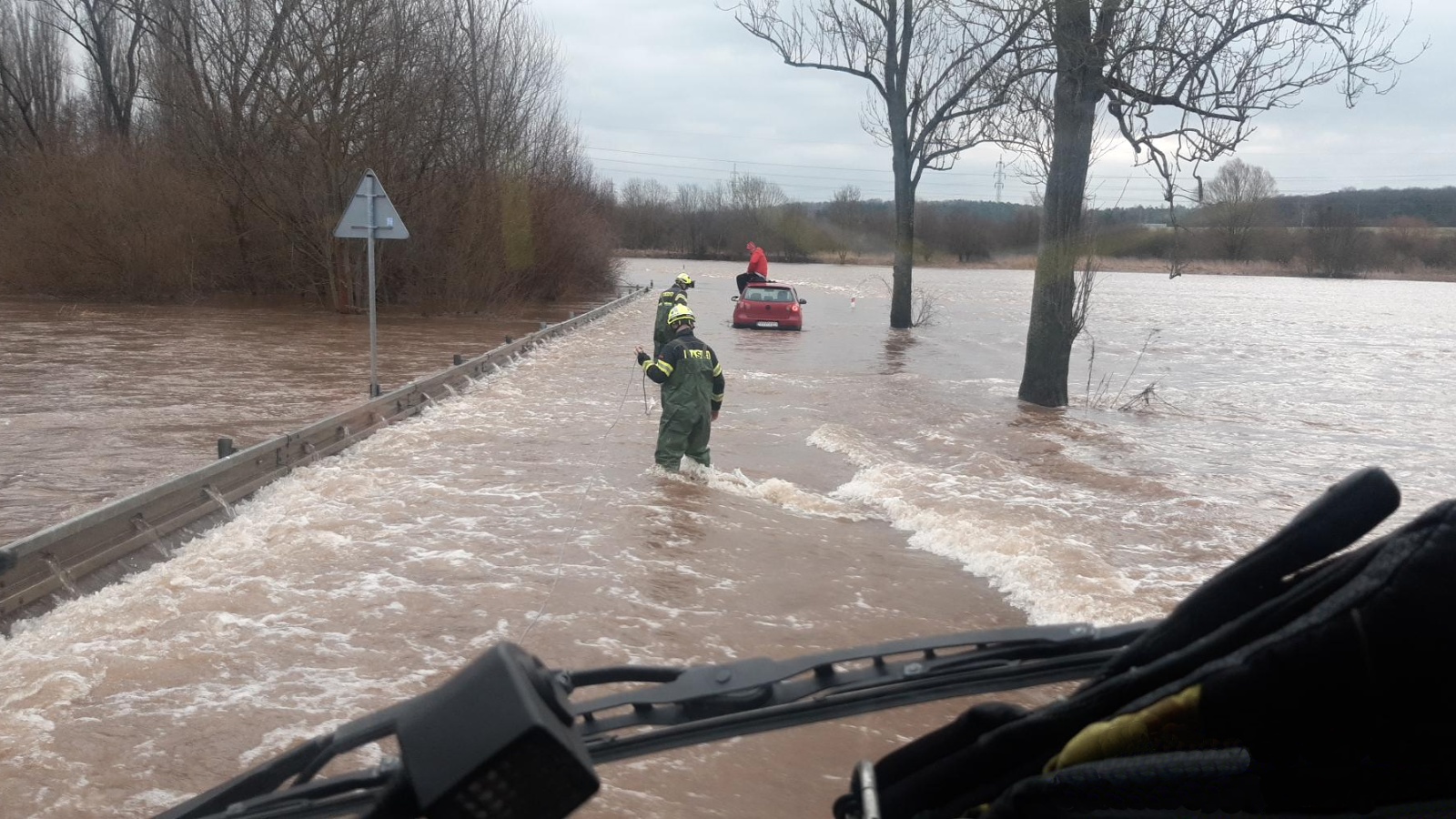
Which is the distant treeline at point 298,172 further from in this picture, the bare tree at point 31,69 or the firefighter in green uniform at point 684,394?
the firefighter in green uniform at point 684,394

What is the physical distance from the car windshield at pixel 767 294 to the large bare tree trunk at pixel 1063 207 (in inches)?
490

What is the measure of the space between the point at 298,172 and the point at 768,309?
515 inches

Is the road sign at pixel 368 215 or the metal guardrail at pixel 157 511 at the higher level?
the road sign at pixel 368 215

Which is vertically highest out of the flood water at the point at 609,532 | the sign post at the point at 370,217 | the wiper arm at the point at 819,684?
the sign post at the point at 370,217

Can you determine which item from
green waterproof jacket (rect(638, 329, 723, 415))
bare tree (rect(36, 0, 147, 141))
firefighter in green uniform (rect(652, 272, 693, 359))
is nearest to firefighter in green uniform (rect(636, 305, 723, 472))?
green waterproof jacket (rect(638, 329, 723, 415))

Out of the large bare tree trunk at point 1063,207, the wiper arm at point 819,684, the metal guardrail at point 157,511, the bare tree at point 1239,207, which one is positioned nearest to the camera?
the wiper arm at point 819,684

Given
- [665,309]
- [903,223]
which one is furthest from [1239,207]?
[665,309]

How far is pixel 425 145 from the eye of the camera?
3216 centimetres

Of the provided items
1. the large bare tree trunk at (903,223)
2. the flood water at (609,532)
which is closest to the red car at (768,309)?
the large bare tree trunk at (903,223)

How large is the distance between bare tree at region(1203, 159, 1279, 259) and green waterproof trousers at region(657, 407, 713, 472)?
14539 mm

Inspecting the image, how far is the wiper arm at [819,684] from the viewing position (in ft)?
7.04

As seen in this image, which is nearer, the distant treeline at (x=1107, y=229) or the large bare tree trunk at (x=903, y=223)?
the distant treeline at (x=1107, y=229)

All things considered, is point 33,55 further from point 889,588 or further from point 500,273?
point 889,588

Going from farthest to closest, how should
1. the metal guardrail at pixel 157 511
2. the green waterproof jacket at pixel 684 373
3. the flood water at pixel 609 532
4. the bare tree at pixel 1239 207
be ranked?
the bare tree at pixel 1239 207 → the green waterproof jacket at pixel 684 373 → the metal guardrail at pixel 157 511 → the flood water at pixel 609 532
